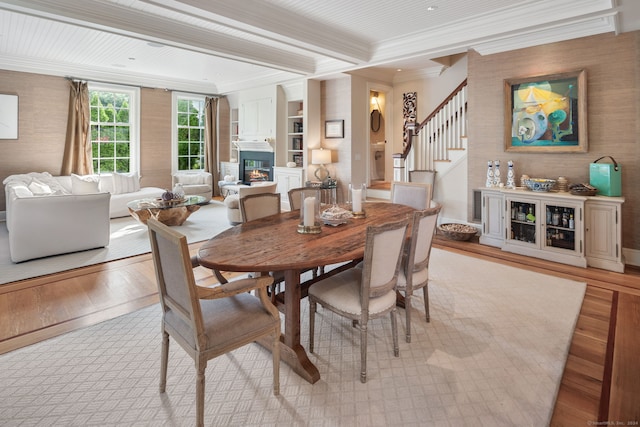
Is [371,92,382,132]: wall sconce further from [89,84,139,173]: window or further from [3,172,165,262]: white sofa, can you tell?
[3,172,165,262]: white sofa

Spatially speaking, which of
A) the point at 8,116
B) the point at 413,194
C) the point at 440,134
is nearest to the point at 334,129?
the point at 440,134

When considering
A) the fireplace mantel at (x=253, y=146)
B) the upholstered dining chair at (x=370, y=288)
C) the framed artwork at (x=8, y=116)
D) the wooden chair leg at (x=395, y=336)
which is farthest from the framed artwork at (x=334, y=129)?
the framed artwork at (x=8, y=116)

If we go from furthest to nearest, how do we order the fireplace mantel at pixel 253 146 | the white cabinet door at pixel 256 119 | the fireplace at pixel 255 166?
the fireplace at pixel 255 166
the fireplace mantel at pixel 253 146
the white cabinet door at pixel 256 119

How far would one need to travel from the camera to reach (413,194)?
12.4ft

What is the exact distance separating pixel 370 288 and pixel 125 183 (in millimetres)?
6730

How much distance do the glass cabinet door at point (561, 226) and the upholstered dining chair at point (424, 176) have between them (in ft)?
6.26

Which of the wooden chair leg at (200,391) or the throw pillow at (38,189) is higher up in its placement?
the throw pillow at (38,189)

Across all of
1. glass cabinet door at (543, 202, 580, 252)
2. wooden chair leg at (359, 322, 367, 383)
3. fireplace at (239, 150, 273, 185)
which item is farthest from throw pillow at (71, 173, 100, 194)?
glass cabinet door at (543, 202, 580, 252)

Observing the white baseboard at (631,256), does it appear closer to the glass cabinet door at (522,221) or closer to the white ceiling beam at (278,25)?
the glass cabinet door at (522,221)

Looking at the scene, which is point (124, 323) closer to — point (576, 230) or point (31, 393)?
point (31, 393)

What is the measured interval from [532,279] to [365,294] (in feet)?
8.13

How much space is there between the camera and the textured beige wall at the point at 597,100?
→ 152 inches

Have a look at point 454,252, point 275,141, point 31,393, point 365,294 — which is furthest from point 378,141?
point 31,393

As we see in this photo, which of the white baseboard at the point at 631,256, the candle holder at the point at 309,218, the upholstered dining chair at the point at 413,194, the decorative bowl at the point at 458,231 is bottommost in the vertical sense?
the white baseboard at the point at 631,256
